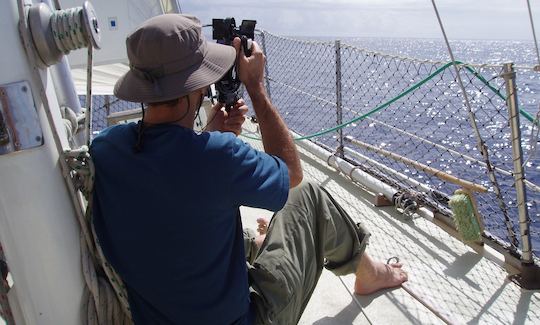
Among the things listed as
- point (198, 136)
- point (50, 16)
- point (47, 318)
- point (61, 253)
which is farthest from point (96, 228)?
point (50, 16)

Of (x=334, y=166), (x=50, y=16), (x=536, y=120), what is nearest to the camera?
(x=50, y=16)

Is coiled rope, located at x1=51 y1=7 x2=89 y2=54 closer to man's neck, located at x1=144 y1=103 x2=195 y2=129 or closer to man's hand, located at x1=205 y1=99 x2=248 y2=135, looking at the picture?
man's neck, located at x1=144 y1=103 x2=195 y2=129

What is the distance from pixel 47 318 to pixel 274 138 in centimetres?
78

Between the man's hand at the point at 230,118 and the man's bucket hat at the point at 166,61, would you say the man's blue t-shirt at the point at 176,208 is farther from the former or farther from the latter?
the man's hand at the point at 230,118

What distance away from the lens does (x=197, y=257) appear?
1.24 meters

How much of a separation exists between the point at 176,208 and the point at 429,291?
168 cm

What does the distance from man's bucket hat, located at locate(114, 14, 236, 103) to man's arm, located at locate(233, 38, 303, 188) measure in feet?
0.73

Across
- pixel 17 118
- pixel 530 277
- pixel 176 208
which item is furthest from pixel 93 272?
pixel 530 277

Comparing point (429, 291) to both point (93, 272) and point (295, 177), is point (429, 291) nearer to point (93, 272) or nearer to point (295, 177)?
point (295, 177)

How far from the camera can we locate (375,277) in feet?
7.45

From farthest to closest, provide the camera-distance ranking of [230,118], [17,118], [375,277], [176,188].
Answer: [375,277], [230,118], [176,188], [17,118]

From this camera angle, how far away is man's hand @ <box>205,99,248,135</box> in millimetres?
1591

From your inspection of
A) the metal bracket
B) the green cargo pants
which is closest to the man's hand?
the green cargo pants

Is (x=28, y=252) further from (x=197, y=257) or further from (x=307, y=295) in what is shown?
(x=307, y=295)
